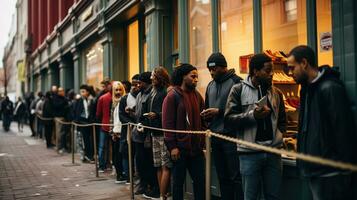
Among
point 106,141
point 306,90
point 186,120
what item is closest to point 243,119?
point 306,90

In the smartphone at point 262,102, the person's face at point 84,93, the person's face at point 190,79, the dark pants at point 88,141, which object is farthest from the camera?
the person's face at point 84,93

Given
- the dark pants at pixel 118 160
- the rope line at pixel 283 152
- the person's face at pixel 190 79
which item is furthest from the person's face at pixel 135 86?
the person's face at pixel 190 79

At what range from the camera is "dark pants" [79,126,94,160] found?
464 inches

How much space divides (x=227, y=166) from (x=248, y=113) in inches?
41.0

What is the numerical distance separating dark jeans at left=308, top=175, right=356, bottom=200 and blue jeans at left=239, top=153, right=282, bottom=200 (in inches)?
39.5

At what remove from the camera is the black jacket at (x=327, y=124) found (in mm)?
3264

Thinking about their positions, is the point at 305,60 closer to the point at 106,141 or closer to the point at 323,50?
the point at 323,50

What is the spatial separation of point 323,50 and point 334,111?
1.98 meters

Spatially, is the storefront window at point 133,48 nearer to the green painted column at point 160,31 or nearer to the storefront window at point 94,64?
the storefront window at point 94,64

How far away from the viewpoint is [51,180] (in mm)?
9359

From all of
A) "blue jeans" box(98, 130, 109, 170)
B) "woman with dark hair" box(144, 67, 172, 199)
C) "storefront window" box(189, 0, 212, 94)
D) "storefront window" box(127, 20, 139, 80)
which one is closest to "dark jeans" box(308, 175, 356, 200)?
"woman with dark hair" box(144, 67, 172, 199)

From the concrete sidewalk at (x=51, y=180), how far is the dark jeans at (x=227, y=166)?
2645 mm

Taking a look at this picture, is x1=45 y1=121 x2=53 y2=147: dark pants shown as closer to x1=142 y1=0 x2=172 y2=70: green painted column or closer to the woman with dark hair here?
x1=142 y1=0 x2=172 y2=70: green painted column

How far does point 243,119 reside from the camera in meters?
4.54
